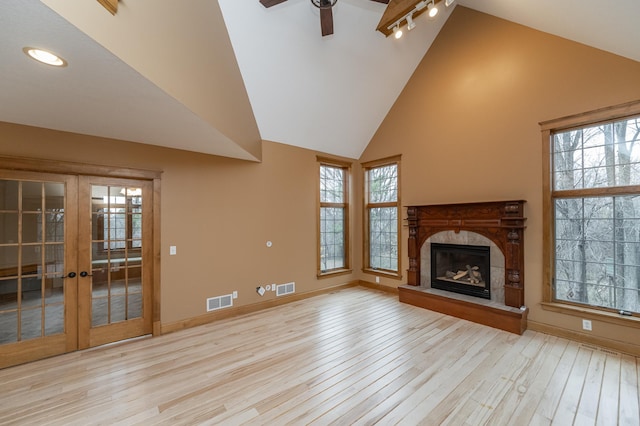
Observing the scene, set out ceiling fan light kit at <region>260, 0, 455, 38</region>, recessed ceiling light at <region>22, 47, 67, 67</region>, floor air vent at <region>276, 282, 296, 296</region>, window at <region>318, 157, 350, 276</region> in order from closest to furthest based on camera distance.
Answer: recessed ceiling light at <region>22, 47, 67, 67</region>, ceiling fan light kit at <region>260, 0, 455, 38</region>, floor air vent at <region>276, 282, 296, 296</region>, window at <region>318, 157, 350, 276</region>

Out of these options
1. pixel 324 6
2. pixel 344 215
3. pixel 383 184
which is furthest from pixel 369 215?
pixel 324 6

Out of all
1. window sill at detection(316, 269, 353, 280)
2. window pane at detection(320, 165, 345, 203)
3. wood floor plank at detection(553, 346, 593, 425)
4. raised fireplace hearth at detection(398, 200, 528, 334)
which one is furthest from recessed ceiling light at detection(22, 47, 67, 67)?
raised fireplace hearth at detection(398, 200, 528, 334)

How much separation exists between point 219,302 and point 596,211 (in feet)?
16.9

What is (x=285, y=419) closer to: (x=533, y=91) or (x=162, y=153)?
(x=162, y=153)

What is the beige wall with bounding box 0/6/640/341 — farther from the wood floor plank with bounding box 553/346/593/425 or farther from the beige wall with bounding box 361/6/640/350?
the wood floor plank with bounding box 553/346/593/425

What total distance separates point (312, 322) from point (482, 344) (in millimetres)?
2185

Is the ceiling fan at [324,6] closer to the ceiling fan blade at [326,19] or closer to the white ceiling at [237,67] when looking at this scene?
the ceiling fan blade at [326,19]

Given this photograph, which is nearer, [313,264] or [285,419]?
[285,419]

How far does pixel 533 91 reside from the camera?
3.64 metres

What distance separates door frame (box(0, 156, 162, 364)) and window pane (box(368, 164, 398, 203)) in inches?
159

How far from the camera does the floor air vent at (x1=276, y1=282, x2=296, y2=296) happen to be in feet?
15.6

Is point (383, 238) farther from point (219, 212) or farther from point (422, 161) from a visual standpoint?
point (219, 212)

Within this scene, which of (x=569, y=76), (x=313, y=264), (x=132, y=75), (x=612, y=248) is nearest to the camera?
(x=132, y=75)

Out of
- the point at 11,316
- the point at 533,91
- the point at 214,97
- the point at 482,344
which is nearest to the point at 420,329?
the point at 482,344
